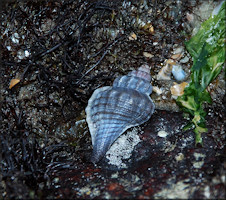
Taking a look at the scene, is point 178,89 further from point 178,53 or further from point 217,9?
point 217,9

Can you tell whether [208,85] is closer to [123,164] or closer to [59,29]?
[123,164]

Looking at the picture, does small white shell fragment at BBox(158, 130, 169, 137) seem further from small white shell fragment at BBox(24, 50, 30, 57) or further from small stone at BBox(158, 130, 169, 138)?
small white shell fragment at BBox(24, 50, 30, 57)

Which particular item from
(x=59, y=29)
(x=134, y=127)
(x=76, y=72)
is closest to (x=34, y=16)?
(x=59, y=29)

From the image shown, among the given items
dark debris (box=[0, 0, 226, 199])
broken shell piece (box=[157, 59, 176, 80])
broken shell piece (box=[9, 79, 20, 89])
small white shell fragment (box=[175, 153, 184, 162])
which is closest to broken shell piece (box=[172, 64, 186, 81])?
broken shell piece (box=[157, 59, 176, 80])

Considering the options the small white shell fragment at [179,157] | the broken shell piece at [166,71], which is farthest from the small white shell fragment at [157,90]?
the small white shell fragment at [179,157]

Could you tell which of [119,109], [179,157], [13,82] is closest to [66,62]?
[13,82]

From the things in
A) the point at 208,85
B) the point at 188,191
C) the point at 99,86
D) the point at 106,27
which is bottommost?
the point at 188,191
